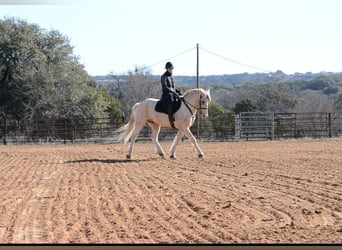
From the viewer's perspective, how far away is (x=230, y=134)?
972 inches

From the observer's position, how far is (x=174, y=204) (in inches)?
253

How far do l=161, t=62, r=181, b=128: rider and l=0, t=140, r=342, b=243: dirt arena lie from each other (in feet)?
7.00

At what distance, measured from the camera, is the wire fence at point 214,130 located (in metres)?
23.8

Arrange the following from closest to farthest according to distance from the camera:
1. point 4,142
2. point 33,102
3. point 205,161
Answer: point 205,161 < point 4,142 < point 33,102

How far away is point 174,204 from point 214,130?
18268 millimetres

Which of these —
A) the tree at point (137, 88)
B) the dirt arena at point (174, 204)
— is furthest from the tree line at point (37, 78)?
the dirt arena at point (174, 204)

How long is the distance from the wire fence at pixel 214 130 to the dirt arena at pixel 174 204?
1297cm

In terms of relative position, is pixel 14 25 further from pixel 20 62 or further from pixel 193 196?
pixel 193 196

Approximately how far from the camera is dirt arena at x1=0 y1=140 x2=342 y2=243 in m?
4.93

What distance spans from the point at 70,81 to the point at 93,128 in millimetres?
3708

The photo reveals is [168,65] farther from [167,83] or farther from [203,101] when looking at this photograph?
[203,101]

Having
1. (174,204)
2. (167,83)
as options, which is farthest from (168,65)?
(174,204)

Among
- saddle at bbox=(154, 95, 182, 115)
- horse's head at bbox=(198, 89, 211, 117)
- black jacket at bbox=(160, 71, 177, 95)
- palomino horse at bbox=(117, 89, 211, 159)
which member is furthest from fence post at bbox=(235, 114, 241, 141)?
black jacket at bbox=(160, 71, 177, 95)

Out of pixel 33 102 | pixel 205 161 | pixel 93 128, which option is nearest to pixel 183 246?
pixel 205 161
